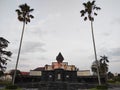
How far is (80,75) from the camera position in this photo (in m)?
60.7

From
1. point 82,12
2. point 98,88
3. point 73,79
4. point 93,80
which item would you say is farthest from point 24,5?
point 93,80

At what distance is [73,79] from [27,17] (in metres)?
27.9

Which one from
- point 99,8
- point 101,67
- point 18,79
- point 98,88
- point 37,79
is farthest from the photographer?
point 101,67

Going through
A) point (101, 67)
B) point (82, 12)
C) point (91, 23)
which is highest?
point (82, 12)

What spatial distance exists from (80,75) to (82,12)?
99.6ft

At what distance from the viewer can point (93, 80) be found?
2149 inches

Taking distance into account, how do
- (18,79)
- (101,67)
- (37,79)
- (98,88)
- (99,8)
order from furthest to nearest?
(101,67)
(37,79)
(18,79)
(99,8)
(98,88)

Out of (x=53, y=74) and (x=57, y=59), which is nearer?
(x=53, y=74)

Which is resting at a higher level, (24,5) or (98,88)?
(24,5)

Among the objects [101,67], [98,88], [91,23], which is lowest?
[98,88]

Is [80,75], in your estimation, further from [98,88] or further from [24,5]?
[24,5]

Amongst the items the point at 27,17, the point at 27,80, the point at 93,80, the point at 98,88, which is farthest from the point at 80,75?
the point at 27,17

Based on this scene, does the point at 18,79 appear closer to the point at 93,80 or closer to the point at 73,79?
the point at 73,79

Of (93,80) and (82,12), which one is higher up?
(82,12)
